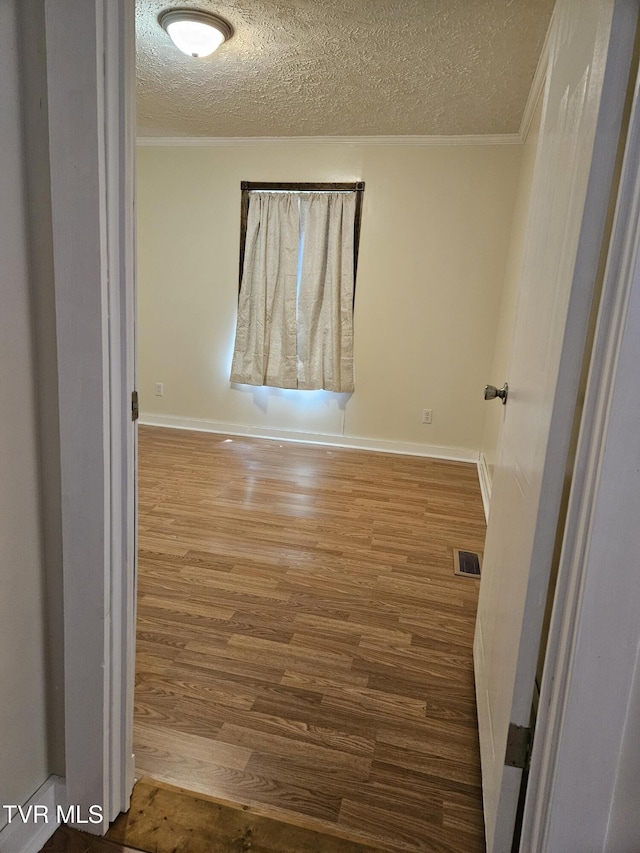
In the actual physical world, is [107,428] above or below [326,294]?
below

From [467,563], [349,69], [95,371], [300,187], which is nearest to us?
[95,371]

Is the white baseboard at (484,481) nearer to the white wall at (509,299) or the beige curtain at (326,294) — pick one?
the white wall at (509,299)

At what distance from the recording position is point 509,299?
11.9 feet

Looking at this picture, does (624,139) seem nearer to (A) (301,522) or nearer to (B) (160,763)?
(B) (160,763)

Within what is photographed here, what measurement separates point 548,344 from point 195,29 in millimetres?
2470

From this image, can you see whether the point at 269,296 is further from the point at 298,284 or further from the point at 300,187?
the point at 300,187

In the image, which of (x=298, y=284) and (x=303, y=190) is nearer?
(x=303, y=190)

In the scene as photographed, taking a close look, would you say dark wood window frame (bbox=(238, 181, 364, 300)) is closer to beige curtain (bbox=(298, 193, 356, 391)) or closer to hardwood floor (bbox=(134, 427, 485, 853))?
beige curtain (bbox=(298, 193, 356, 391))

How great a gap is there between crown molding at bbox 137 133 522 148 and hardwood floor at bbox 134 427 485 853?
264 cm

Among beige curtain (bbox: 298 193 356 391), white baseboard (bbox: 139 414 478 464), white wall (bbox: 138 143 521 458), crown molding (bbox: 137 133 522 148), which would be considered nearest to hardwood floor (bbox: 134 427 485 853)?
white baseboard (bbox: 139 414 478 464)

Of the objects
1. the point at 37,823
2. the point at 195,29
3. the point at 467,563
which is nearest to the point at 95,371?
the point at 37,823

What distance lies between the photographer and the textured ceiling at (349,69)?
2.36 metres

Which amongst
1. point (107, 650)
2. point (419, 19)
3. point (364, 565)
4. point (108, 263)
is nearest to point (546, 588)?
point (107, 650)

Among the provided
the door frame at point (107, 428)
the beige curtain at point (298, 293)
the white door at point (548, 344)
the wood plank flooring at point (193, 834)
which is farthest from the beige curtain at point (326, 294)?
the wood plank flooring at point (193, 834)
